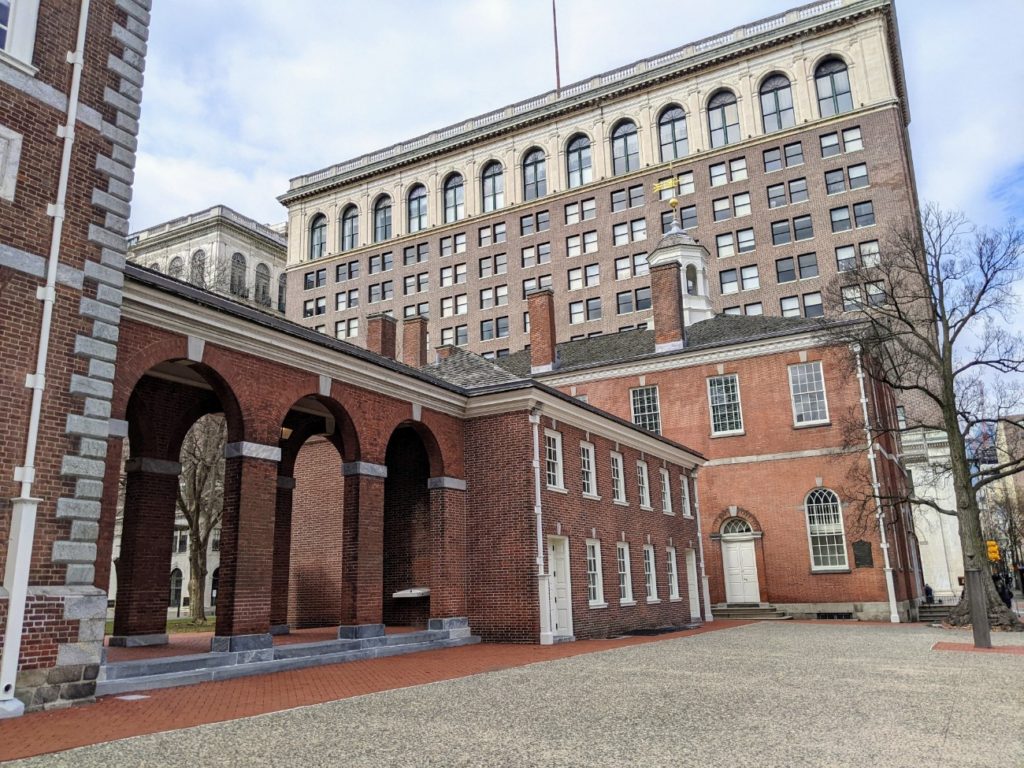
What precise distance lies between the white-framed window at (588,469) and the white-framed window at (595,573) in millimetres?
1420

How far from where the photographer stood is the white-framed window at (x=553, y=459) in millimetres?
20569

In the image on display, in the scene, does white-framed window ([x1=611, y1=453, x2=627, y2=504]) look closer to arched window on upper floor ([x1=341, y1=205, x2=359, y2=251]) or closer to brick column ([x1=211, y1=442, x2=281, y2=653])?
brick column ([x1=211, y1=442, x2=281, y2=653])

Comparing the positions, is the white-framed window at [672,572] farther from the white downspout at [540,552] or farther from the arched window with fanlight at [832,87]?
the arched window with fanlight at [832,87]

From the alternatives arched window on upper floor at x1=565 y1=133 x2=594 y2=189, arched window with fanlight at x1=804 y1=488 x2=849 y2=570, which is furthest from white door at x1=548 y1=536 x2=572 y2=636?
arched window on upper floor at x1=565 y1=133 x2=594 y2=189

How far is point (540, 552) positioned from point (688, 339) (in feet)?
61.2

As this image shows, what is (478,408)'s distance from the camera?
2030 cm

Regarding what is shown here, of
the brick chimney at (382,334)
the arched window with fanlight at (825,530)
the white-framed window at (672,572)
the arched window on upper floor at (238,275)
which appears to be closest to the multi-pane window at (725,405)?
the arched window with fanlight at (825,530)

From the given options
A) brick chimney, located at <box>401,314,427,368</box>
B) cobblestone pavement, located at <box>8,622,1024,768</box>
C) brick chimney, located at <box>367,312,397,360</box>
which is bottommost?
cobblestone pavement, located at <box>8,622,1024,768</box>

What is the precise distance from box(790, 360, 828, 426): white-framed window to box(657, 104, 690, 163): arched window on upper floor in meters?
29.6

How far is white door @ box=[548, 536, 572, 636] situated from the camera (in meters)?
19.9

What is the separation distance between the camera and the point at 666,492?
27.8 metres

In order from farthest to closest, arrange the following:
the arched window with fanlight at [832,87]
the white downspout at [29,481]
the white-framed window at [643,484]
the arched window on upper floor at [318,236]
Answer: the arched window on upper floor at [318,236], the arched window with fanlight at [832,87], the white-framed window at [643,484], the white downspout at [29,481]

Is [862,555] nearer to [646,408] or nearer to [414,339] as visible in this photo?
[646,408]

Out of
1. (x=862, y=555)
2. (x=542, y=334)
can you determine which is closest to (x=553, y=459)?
(x=862, y=555)
